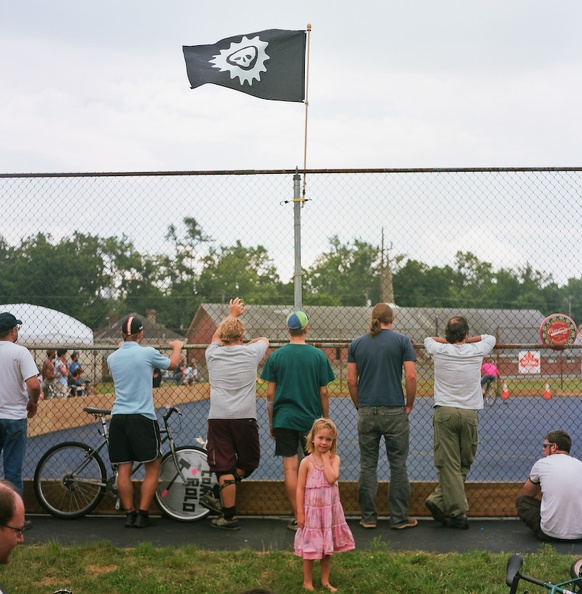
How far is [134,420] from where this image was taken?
22.3 ft

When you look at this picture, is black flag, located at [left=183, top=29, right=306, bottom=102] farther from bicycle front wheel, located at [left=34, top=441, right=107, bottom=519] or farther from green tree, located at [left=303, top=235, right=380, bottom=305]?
bicycle front wheel, located at [left=34, top=441, right=107, bottom=519]

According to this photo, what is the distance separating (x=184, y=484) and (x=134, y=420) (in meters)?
0.83

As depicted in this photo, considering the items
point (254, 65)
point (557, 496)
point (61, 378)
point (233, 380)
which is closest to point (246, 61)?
point (254, 65)

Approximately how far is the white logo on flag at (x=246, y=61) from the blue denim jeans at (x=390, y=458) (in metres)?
3.50

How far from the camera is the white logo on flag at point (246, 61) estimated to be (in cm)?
769

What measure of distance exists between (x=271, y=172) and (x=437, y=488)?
128 inches

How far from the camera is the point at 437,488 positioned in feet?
22.7

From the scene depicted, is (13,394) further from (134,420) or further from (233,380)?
(233,380)

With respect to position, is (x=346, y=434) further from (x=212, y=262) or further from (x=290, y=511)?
(x=290, y=511)

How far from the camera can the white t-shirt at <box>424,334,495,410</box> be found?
6891 mm

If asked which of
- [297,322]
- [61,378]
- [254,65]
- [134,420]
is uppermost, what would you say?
[254,65]

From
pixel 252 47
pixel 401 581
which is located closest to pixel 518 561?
pixel 401 581

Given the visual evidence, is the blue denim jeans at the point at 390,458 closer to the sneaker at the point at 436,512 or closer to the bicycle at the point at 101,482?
the sneaker at the point at 436,512

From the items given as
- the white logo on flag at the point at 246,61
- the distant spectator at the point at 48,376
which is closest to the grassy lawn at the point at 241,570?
the white logo on flag at the point at 246,61
